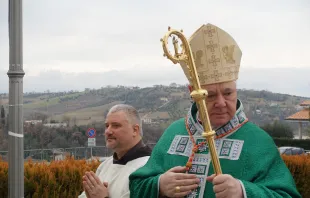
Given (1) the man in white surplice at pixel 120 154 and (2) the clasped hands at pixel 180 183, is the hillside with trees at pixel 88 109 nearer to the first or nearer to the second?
(1) the man in white surplice at pixel 120 154

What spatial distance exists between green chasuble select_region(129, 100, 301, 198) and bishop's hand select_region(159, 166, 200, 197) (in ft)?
0.41

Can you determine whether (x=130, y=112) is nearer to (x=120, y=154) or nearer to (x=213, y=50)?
(x=120, y=154)

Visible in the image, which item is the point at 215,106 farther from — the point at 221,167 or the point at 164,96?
the point at 164,96

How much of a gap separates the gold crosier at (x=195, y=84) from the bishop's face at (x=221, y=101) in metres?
0.15

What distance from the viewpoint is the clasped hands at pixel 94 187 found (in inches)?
154

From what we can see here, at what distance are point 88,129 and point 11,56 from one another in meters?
12.4

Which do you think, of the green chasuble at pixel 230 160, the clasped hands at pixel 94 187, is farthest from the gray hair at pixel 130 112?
the green chasuble at pixel 230 160

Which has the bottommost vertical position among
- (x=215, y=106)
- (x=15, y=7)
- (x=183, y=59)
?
(x=215, y=106)

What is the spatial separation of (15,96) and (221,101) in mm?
3076

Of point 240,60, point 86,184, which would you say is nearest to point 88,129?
point 86,184

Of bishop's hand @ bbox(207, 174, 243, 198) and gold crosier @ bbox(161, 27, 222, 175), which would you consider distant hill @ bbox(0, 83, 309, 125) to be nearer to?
gold crosier @ bbox(161, 27, 222, 175)

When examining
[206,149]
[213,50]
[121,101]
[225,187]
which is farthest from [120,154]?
[121,101]

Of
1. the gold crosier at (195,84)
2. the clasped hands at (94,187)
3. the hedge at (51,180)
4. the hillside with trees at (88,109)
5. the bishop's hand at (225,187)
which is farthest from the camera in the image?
the hillside with trees at (88,109)

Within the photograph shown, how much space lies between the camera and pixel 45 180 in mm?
6035
